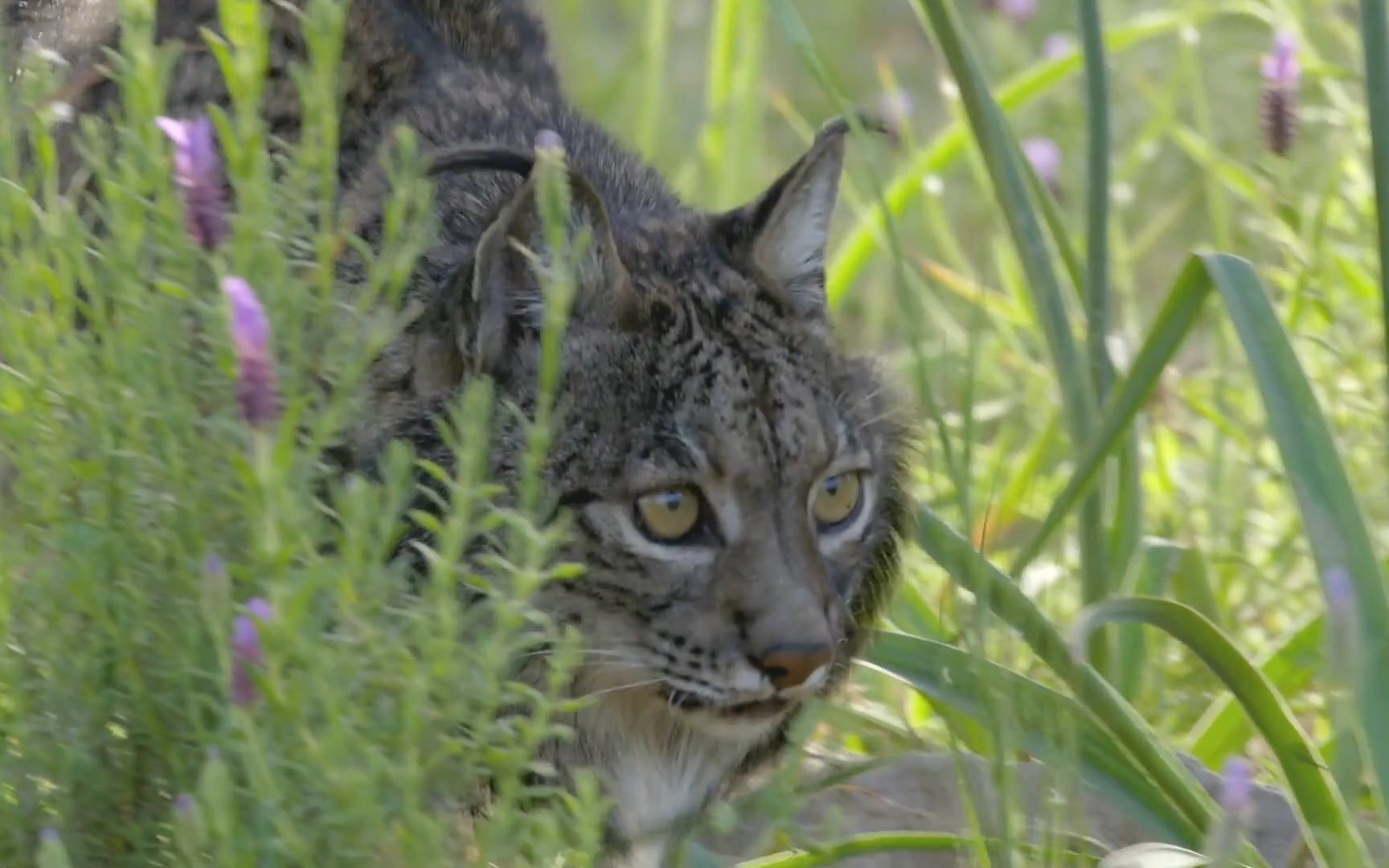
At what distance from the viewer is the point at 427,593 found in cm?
167

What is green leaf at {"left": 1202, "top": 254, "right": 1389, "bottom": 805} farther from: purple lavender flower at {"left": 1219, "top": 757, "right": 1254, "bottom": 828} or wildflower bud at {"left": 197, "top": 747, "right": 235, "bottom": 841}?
wildflower bud at {"left": 197, "top": 747, "right": 235, "bottom": 841}

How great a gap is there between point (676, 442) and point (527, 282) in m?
0.26

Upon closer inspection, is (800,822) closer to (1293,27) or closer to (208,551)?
(208,551)

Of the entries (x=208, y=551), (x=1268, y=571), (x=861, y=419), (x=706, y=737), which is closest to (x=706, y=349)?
(x=861, y=419)

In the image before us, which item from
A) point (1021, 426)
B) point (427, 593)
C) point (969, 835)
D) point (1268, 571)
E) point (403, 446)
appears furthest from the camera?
point (1021, 426)

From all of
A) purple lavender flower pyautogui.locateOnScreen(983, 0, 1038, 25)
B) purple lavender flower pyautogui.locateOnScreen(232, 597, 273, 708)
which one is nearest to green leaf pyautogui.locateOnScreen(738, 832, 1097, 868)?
purple lavender flower pyautogui.locateOnScreen(232, 597, 273, 708)

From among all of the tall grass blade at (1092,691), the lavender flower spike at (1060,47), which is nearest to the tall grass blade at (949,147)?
the lavender flower spike at (1060,47)

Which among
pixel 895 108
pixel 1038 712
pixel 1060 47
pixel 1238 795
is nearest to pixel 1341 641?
pixel 1238 795

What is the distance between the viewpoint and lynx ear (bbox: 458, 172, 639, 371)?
7.22ft

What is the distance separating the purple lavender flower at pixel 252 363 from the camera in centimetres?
141

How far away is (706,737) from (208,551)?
1100mm

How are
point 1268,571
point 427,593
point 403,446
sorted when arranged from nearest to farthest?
point 403,446 < point 427,593 < point 1268,571

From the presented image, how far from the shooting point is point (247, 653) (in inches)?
58.3

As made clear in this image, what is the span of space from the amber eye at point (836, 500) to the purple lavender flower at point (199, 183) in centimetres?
92
